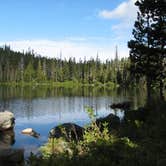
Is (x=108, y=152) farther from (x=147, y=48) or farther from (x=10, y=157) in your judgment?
(x=147, y=48)

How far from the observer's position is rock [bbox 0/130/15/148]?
83.2 ft

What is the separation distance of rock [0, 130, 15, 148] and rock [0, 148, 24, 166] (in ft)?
21.7

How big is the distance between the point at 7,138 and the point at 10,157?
34.6ft

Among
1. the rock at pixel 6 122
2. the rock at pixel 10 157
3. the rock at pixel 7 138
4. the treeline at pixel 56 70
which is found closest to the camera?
the rock at pixel 10 157

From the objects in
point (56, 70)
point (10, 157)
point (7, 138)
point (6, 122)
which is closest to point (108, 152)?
point (10, 157)

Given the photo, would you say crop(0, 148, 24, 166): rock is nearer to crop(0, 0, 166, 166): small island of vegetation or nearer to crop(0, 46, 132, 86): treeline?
crop(0, 0, 166, 166): small island of vegetation

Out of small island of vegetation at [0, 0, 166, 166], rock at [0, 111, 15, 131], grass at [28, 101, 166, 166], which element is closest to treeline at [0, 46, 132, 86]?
small island of vegetation at [0, 0, 166, 166]

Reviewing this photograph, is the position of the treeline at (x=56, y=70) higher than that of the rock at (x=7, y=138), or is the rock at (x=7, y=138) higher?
the treeline at (x=56, y=70)

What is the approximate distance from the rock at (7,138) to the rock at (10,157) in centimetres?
663

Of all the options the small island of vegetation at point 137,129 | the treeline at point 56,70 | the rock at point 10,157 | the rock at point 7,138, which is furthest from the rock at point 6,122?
the treeline at point 56,70

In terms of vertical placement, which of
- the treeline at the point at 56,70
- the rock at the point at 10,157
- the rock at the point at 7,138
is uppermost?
the treeline at the point at 56,70

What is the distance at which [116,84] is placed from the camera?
14900cm

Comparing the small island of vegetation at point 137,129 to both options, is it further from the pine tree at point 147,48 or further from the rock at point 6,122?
the rock at point 6,122

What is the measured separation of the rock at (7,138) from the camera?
25.4m
